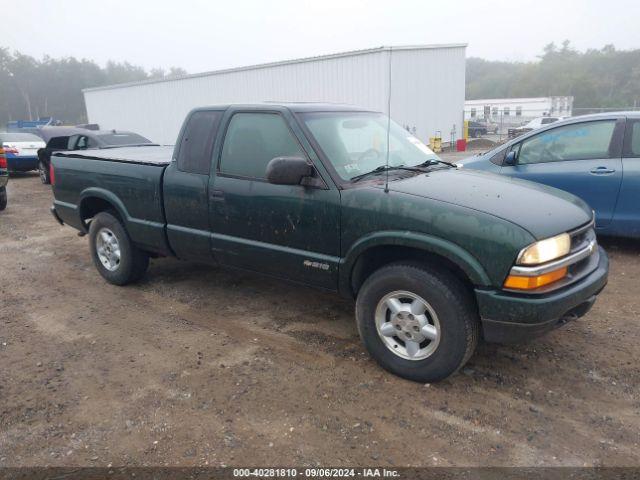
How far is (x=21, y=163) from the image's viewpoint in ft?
46.9

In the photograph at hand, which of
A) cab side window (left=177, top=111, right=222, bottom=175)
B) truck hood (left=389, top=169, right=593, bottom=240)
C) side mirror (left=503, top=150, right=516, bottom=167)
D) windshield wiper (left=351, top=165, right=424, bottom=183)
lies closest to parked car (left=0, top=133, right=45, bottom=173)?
cab side window (left=177, top=111, right=222, bottom=175)

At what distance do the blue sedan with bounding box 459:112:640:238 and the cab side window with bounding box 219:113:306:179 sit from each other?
139 inches

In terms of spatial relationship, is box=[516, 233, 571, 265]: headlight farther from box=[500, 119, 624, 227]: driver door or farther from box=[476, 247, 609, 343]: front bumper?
box=[500, 119, 624, 227]: driver door

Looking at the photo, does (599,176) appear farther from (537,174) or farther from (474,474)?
(474,474)

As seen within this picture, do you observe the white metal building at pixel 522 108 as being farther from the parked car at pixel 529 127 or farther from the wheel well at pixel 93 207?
the wheel well at pixel 93 207

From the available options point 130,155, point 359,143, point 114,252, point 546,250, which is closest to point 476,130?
point 130,155

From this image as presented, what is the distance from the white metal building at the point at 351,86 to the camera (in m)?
18.7

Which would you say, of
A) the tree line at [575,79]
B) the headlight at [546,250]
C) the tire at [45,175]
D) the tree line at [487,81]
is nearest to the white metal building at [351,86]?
the tire at [45,175]

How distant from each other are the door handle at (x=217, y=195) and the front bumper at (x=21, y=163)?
1264 cm

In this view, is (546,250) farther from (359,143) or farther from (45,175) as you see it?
(45,175)

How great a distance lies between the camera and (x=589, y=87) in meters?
73.6

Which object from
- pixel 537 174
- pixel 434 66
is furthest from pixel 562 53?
pixel 537 174

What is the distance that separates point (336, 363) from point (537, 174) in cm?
382

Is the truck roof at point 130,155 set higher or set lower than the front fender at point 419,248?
higher
